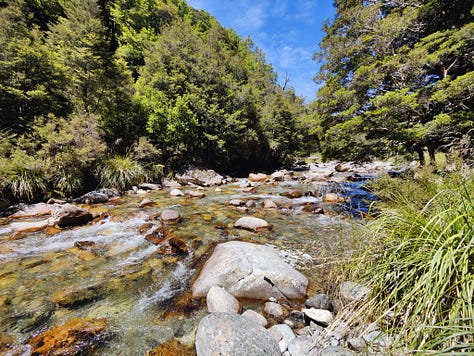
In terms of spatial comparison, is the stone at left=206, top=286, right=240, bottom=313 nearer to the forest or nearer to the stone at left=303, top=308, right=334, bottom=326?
the stone at left=303, top=308, right=334, bottom=326

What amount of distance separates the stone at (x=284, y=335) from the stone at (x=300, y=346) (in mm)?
69

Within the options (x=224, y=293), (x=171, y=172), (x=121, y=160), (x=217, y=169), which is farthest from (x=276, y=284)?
(x=217, y=169)

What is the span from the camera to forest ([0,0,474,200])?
233 inches

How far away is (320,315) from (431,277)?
5.25ft

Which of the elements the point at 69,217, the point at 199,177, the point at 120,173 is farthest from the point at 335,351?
the point at 199,177

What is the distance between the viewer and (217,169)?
61.8ft

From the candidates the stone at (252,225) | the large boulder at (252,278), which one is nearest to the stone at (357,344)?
the large boulder at (252,278)

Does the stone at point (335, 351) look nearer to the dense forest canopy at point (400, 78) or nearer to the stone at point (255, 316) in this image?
the stone at point (255, 316)

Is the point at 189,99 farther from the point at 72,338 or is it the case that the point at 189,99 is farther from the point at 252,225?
the point at 72,338

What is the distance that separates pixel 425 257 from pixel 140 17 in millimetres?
37725

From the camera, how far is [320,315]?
7.93 feet

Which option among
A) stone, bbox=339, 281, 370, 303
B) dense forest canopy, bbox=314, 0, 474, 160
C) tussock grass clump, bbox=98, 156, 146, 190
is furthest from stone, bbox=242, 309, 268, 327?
tussock grass clump, bbox=98, 156, 146, 190

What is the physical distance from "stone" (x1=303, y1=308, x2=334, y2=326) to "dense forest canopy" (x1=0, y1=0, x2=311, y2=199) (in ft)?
34.0

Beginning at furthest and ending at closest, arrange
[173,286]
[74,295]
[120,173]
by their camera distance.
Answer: [120,173] → [173,286] → [74,295]
